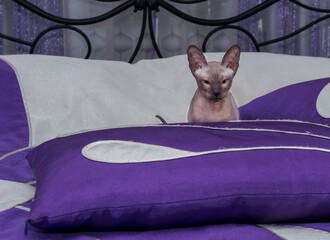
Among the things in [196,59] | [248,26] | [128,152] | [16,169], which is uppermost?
[248,26]

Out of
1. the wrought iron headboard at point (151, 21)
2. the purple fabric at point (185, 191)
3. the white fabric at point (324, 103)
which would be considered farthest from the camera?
the wrought iron headboard at point (151, 21)

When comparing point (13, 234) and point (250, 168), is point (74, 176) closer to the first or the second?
point (13, 234)

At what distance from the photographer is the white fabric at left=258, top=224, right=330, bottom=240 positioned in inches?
21.0

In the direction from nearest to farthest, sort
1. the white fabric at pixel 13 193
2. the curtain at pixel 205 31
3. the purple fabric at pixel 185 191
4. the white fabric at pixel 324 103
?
the purple fabric at pixel 185 191
the white fabric at pixel 13 193
the white fabric at pixel 324 103
the curtain at pixel 205 31

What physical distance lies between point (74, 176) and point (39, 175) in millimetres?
116

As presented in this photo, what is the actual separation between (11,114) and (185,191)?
0.77m

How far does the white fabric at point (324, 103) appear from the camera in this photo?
95 cm

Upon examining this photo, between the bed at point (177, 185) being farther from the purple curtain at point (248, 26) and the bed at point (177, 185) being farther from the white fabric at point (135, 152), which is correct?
the purple curtain at point (248, 26)

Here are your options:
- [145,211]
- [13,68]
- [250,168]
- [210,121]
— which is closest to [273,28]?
[210,121]

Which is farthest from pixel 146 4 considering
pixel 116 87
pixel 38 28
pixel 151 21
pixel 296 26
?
pixel 296 26

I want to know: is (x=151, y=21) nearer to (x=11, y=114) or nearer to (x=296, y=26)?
(x=296, y=26)

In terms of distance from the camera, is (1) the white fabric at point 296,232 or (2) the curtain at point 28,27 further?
(2) the curtain at point 28,27

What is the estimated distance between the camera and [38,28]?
1.67m

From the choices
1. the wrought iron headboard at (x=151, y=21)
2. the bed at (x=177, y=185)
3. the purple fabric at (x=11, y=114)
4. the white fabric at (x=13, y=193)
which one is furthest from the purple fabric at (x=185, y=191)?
the wrought iron headboard at (x=151, y=21)
